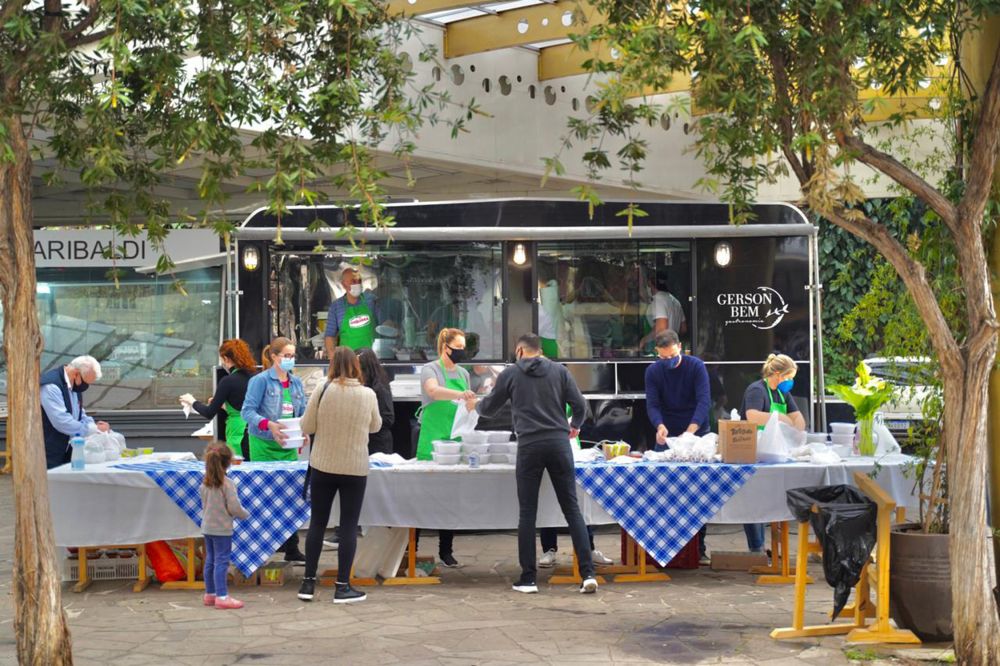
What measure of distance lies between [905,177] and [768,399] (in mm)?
3539

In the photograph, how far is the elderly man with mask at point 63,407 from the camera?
29.6 feet

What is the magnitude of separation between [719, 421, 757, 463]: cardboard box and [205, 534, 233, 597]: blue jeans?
3.20m

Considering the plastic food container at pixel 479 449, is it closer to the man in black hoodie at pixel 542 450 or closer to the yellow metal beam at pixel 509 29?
the man in black hoodie at pixel 542 450

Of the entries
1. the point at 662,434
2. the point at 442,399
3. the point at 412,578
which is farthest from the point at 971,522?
the point at 442,399

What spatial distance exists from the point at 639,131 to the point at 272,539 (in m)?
8.44

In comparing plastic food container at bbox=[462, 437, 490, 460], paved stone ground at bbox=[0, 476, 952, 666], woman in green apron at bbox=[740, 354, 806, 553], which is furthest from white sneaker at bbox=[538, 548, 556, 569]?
woman in green apron at bbox=[740, 354, 806, 553]

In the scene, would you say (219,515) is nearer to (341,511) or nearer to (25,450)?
(341,511)

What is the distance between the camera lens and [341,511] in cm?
828

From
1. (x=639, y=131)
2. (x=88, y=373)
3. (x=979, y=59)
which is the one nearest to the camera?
(x=979, y=59)

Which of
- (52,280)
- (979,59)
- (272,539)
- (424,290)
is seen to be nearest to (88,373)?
(272,539)

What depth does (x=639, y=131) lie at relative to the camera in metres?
15.6

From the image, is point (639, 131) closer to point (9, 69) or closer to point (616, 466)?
point (616, 466)

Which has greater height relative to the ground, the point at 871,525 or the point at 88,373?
the point at 88,373

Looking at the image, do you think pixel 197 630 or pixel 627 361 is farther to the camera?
pixel 627 361
